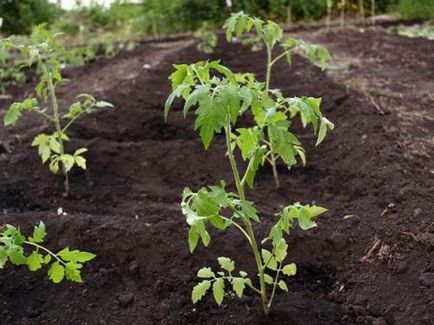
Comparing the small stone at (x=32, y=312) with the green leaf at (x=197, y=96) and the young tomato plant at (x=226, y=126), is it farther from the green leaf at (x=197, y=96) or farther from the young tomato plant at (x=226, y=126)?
the green leaf at (x=197, y=96)

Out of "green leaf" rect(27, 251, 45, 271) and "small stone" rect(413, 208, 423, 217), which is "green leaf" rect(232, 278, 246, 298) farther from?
"small stone" rect(413, 208, 423, 217)

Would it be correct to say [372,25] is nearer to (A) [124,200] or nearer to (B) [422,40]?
(B) [422,40]

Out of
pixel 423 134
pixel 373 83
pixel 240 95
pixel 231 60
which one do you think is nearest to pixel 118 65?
pixel 231 60

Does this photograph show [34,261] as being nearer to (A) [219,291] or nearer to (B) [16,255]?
(B) [16,255]

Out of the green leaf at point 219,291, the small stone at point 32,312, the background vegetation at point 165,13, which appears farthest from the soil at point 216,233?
the background vegetation at point 165,13

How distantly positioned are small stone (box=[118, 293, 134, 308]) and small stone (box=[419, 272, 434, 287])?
131 cm

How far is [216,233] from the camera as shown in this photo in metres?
3.23

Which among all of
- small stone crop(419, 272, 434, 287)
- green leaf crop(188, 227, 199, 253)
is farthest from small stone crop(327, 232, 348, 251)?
green leaf crop(188, 227, 199, 253)

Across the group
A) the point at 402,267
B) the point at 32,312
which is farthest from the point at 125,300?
the point at 402,267

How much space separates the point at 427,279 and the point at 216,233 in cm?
111

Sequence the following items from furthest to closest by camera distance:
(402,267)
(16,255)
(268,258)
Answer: (402,267) → (268,258) → (16,255)

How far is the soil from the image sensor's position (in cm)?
276

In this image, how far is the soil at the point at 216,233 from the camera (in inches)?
109

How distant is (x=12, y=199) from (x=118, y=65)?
3.57 m
